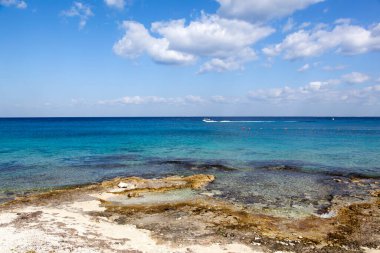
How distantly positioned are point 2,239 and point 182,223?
879 centimetres

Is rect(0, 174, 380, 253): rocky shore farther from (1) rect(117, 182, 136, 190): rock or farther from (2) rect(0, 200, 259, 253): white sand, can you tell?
(1) rect(117, 182, 136, 190): rock

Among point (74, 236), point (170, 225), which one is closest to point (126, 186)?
point (170, 225)

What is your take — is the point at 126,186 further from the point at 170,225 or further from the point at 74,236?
the point at 74,236

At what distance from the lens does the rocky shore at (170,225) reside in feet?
48.3

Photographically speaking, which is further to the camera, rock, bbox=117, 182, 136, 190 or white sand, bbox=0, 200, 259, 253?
rock, bbox=117, 182, 136, 190

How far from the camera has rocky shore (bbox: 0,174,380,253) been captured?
14711mm

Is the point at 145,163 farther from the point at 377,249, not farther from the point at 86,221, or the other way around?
the point at 377,249

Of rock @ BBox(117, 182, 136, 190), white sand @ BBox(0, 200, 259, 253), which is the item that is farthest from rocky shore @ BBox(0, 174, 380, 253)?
rock @ BBox(117, 182, 136, 190)

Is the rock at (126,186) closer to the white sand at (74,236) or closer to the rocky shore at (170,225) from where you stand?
the rocky shore at (170,225)

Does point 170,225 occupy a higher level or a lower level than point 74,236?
lower

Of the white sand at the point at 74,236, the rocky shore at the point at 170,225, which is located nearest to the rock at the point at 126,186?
the rocky shore at the point at 170,225

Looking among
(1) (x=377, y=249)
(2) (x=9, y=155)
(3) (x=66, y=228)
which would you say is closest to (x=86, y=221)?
(3) (x=66, y=228)

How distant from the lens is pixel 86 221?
59.4 feet

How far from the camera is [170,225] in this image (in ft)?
57.9
